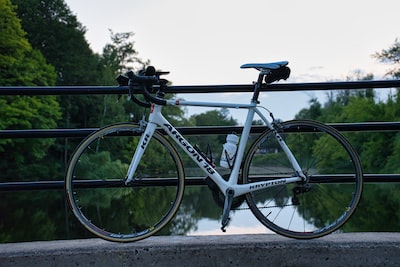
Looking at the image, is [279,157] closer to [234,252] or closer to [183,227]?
[234,252]

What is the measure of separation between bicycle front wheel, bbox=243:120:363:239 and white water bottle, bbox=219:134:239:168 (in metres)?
0.09

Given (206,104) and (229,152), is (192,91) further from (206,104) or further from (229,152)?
(229,152)

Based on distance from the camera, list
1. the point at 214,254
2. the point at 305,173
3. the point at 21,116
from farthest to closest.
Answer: the point at 21,116
the point at 305,173
the point at 214,254

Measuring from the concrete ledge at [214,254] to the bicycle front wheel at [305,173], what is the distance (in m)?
0.12

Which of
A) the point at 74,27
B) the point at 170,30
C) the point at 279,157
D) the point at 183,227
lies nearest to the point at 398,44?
the point at 170,30

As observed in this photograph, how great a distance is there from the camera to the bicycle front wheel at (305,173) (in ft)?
8.25

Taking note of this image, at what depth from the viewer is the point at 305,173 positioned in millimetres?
2621

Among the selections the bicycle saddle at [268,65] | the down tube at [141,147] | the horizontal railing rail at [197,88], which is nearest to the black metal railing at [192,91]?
the horizontal railing rail at [197,88]

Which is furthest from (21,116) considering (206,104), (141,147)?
(206,104)

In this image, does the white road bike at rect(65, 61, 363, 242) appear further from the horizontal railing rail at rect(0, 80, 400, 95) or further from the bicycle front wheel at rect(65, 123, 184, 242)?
the horizontal railing rail at rect(0, 80, 400, 95)

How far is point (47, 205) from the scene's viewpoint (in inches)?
813

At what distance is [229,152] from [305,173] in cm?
49

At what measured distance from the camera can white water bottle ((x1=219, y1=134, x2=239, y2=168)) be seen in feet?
8.29

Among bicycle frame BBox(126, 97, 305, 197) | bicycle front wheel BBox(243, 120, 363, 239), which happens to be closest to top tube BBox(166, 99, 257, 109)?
bicycle frame BBox(126, 97, 305, 197)
